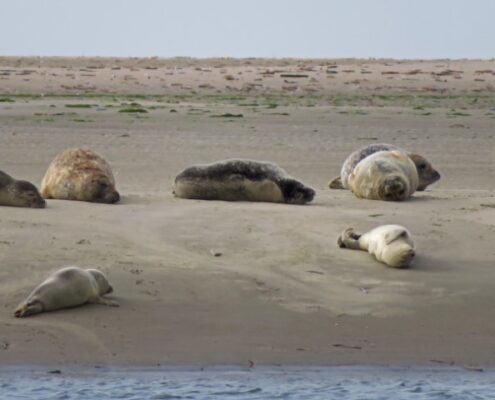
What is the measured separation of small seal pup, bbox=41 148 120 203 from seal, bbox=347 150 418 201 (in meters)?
1.86

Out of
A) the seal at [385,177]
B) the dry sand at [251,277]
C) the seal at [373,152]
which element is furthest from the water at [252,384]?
the seal at [373,152]

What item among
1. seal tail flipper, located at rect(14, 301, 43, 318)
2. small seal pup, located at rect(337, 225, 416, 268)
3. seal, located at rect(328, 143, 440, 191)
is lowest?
seal tail flipper, located at rect(14, 301, 43, 318)

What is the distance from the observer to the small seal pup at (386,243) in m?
7.89

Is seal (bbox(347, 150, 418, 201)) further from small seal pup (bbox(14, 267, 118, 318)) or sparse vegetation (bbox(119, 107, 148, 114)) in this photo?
sparse vegetation (bbox(119, 107, 148, 114))

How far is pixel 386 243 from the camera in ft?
26.2

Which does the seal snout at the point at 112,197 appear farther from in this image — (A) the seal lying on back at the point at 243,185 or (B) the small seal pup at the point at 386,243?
(B) the small seal pup at the point at 386,243

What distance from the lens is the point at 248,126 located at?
18.2 meters

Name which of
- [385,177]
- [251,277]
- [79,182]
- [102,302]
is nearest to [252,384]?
[102,302]

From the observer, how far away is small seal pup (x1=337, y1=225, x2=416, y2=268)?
789 centimetres

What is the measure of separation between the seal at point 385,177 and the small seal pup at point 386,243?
1.75m

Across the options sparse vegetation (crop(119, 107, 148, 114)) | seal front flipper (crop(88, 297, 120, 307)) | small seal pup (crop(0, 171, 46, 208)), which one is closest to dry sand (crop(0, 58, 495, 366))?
seal front flipper (crop(88, 297, 120, 307))

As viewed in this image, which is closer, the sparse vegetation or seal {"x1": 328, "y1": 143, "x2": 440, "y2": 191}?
seal {"x1": 328, "y1": 143, "x2": 440, "y2": 191}

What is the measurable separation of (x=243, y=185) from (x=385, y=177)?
1.07 metres

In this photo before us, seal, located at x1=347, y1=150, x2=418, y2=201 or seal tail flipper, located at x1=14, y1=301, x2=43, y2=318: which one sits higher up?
seal, located at x1=347, y1=150, x2=418, y2=201
